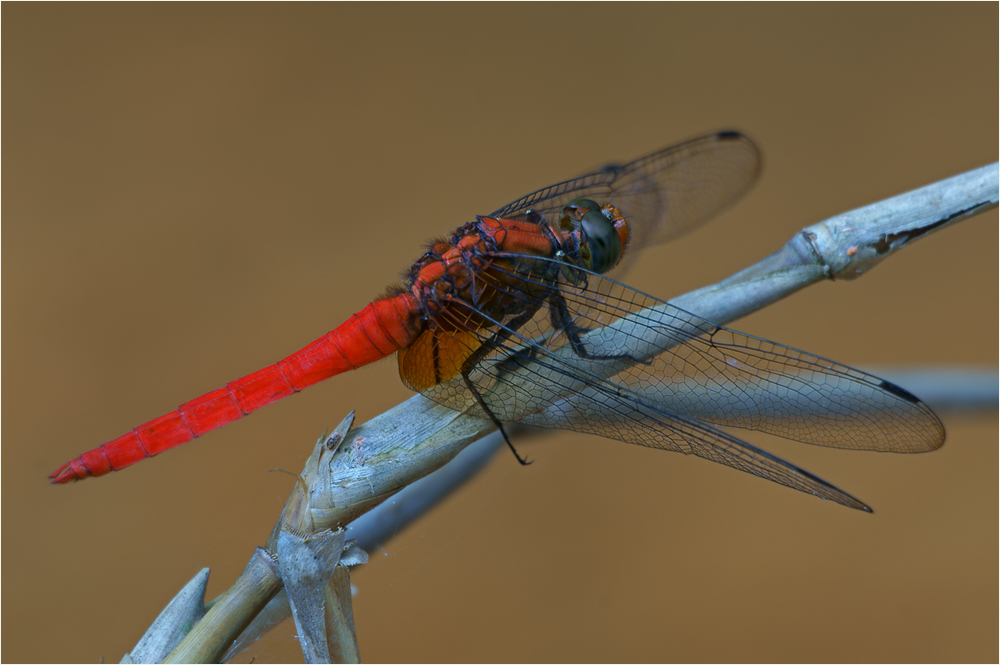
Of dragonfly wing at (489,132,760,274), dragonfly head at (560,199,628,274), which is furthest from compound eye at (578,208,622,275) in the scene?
dragonfly wing at (489,132,760,274)

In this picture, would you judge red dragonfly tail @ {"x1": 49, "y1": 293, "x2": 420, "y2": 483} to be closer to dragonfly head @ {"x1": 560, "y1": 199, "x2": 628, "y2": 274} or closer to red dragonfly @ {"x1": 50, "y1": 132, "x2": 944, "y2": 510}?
red dragonfly @ {"x1": 50, "y1": 132, "x2": 944, "y2": 510}

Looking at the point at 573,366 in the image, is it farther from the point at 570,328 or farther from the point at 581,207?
the point at 581,207

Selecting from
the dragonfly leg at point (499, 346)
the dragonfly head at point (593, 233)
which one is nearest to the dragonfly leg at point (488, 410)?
the dragonfly leg at point (499, 346)

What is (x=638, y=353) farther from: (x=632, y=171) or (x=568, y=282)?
(x=632, y=171)

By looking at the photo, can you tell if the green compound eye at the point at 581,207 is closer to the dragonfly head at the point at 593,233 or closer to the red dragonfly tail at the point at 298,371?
the dragonfly head at the point at 593,233

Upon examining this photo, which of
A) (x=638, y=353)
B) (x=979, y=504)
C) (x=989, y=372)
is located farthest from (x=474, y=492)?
(x=979, y=504)

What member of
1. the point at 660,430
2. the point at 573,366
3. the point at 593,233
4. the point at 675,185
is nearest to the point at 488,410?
the point at 573,366

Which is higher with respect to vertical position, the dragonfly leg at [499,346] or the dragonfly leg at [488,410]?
the dragonfly leg at [499,346]
